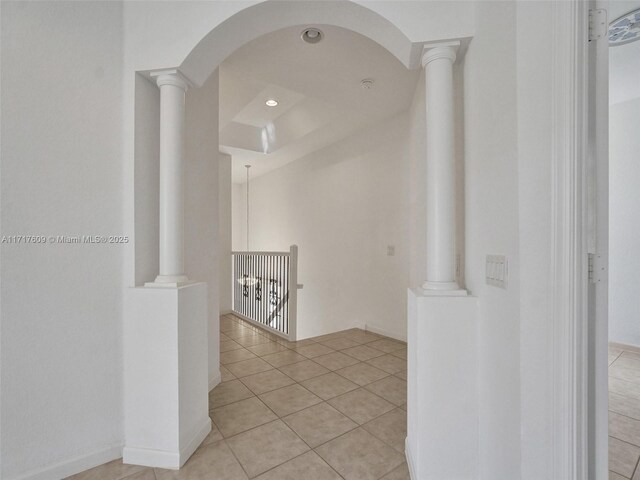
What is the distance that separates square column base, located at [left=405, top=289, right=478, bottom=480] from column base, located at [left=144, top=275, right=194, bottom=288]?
130 cm

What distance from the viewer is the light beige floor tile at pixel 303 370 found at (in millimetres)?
2740

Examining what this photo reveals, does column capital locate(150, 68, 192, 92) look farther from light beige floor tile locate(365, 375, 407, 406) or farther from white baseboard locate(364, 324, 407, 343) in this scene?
white baseboard locate(364, 324, 407, 343)

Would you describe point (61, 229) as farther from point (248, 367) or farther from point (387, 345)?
point (387, 345)

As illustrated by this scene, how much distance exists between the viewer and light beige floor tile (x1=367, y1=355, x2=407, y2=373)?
288 cm

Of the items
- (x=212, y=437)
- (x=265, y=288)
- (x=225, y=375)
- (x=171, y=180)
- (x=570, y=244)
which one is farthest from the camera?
(x=265, y=288)

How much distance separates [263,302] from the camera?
179 inches

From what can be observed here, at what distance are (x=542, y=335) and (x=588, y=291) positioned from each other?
0.64 feet

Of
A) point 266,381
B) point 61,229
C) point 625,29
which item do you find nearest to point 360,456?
point 266,381

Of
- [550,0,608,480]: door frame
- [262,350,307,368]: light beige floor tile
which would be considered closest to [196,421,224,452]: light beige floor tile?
[262,350,307,368]: light beige floor tile

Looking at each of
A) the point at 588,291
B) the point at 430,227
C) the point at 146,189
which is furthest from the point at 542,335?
the point at 146,189

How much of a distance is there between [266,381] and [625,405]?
108 inches

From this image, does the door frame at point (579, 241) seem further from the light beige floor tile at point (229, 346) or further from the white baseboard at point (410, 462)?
the light beige floor tile at point (229, 346)

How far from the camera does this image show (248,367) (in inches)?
116

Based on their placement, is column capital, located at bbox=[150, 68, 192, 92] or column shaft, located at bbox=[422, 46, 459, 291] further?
column capital, located at bbox=[150, 68, 192, 92]
